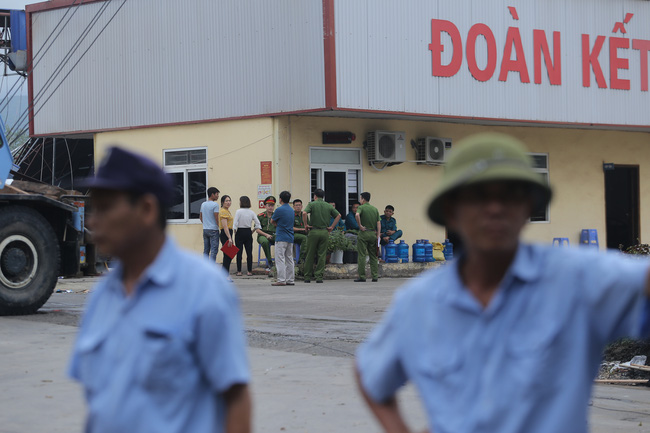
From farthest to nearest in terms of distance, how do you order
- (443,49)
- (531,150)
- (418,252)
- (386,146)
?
1. (531,150)
2. (386,146)
3. (443,49)
4. (418,252)

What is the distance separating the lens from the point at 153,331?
2.54 m

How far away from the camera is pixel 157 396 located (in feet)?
8.39

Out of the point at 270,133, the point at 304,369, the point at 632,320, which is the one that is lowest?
the point at 304,369

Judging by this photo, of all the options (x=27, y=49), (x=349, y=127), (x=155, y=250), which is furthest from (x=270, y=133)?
(x=155, y=250)

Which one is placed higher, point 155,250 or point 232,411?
point 155,250

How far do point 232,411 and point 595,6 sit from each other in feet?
86.6

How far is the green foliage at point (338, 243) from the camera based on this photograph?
847 inches

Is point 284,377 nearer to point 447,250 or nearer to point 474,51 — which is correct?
point 447,250

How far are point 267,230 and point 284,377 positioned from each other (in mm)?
13579

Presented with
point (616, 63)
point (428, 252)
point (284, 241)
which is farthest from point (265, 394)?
point (616, 63)

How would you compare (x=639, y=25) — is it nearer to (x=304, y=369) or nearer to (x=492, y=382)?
(x=304, y=369)

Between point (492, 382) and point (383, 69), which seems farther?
point (383, 69)

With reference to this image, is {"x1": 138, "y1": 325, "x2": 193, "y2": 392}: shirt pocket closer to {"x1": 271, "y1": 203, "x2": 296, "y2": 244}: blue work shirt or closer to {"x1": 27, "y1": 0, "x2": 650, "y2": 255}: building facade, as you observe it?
{"x1": 271, "y1": 203, "x2": 296, "y2": 244}: blue work shirt

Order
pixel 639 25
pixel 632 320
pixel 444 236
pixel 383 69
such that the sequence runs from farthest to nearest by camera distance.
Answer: pixel 639 25 → pixel 444 236 → pixel 383 69 → pixel 632 320
